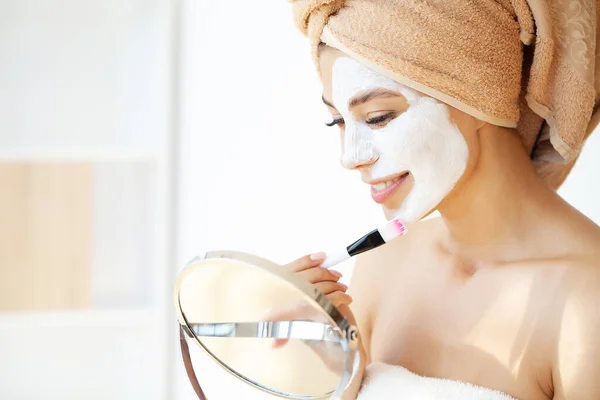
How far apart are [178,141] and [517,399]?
4.25 feet

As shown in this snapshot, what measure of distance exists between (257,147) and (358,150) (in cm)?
88

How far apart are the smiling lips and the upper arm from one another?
0.21 m

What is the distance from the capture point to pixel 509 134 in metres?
0.83

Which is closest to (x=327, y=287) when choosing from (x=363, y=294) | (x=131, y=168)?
(x=363, y=294)

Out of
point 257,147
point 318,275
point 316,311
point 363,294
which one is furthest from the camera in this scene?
point 257,147

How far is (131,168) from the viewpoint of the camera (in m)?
1.88

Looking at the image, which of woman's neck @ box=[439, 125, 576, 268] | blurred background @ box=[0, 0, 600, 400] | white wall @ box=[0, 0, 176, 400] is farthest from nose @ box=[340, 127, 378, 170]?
white wall @ box=[0, 0, 176, 400]

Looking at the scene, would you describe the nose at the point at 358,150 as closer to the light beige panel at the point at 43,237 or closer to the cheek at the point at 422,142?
the cheek at the point at 422,142

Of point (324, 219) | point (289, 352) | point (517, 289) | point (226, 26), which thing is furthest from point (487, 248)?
point (226, 26)

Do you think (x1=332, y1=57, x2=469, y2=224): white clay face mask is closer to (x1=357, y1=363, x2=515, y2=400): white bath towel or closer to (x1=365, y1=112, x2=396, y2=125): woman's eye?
(x1=365, y1=112, x2=396, y2=125): woman's eye

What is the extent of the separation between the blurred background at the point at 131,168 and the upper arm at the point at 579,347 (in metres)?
0.86

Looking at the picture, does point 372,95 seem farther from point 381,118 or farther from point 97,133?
point 97,133

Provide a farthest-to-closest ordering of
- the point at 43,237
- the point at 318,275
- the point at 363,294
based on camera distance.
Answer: the point at 43,237 → the point at 363,294 → the point at 318,275

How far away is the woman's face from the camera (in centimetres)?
78
